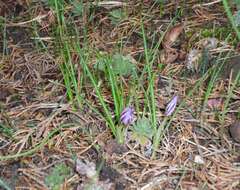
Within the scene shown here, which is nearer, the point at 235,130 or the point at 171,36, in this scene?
the point at 235,130

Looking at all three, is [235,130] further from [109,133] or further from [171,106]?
[109,133]

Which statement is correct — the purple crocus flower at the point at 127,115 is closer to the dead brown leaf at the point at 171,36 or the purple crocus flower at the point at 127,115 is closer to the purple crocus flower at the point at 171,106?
the purple crocus flower at the point at 171,106

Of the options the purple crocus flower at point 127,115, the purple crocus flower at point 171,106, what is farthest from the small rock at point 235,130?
the purple crocus flower at point 127,115

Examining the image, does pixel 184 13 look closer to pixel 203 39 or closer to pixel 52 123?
pixel 203 39

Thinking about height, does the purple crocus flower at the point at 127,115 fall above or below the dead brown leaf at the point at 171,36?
below

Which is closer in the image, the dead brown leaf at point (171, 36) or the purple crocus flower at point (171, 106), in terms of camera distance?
the purple crocus flower at point (171, 106)

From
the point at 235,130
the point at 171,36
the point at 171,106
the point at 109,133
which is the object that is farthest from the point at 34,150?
the point at 171,36

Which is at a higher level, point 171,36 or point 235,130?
point 171,36

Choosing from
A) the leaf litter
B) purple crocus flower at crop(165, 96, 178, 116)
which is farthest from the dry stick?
purple crocus flower at crop(165, 96, 178, 116)

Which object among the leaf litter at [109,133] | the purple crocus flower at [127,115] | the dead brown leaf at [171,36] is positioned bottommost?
the leaf litter at [109,133]

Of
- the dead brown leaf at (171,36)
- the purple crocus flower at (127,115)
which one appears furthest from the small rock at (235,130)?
the dead brown leaf at (171,36)
